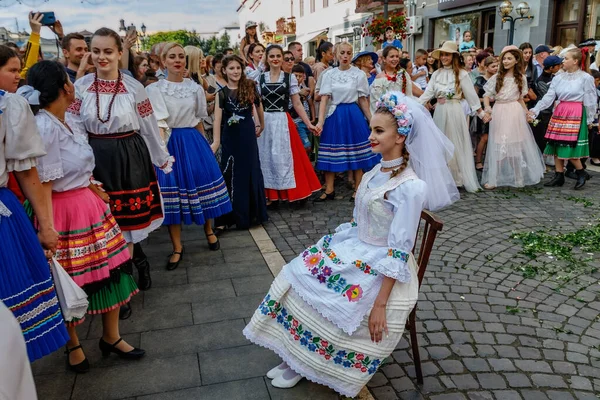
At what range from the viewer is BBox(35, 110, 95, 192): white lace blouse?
2.82 m

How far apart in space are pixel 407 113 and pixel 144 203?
2.17 meters

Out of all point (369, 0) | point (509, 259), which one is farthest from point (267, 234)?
point (369, 0)

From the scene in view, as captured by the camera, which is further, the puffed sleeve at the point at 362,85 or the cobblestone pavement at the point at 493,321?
the puffed sleeve at the point at 362,85

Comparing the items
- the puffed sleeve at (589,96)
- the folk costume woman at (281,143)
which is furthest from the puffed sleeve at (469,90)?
the folk costume woman at (281,143)

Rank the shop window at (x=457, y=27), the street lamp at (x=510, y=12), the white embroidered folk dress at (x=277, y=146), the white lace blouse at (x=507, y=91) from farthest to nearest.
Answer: the shop window at (x=457, y=27), the street lamp at (x=510, y=12), the white lace blouse at (x=507, y=91), the white embroidered folk dress at (x=277, y=146)

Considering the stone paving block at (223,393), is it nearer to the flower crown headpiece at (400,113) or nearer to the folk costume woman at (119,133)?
the folk costume woman at (119,133)

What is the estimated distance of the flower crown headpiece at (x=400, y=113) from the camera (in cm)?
271

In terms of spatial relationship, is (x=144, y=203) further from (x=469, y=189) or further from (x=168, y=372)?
(x=469, y=189)

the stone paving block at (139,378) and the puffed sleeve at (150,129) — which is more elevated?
the puffed sleeve at (150,129)

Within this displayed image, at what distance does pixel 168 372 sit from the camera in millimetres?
3146

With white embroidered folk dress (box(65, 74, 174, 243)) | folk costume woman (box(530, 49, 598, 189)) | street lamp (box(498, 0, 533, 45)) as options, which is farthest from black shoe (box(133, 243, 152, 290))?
street lamp (box(498, 0, 533, 45))

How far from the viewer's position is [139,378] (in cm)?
310

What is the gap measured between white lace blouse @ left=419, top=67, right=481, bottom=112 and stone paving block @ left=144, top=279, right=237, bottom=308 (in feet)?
13.8

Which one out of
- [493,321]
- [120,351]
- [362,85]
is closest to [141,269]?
[120,351]
